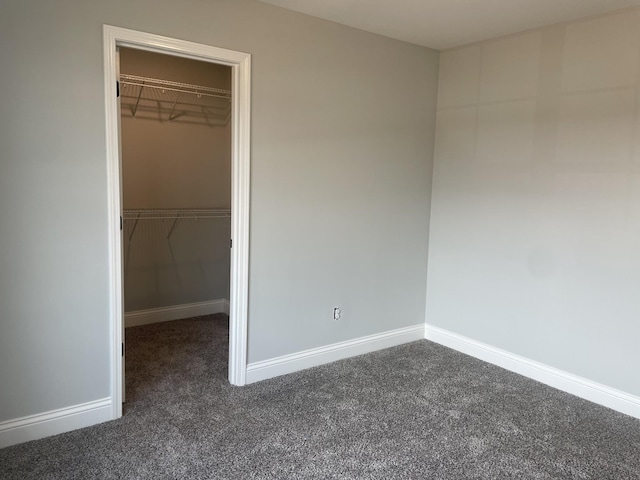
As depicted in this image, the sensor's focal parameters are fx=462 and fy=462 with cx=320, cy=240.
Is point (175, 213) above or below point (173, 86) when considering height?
below

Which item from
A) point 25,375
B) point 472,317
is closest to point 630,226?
point 472,317

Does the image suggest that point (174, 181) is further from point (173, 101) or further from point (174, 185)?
point (173, 101)

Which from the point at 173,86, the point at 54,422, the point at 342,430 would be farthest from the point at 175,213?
the point at 342,430

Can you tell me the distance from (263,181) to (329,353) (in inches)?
57.5

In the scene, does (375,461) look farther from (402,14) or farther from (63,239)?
(402,14)

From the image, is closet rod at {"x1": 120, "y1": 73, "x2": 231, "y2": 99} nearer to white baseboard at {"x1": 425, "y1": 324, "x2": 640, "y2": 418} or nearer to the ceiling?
the ceiling

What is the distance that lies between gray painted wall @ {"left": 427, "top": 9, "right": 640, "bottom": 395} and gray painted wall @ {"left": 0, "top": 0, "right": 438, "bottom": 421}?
1.03 ft

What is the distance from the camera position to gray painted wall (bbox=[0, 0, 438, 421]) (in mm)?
2346

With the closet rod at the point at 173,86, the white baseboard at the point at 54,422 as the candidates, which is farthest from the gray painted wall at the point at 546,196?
the white baseboard at the point at 54,422

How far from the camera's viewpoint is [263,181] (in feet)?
10.2

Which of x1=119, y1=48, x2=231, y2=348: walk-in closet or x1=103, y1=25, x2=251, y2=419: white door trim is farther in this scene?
x1=119, y1=48, x2=231, y2=348: walk-in closet

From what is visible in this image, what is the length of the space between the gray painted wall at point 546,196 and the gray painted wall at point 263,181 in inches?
12.4

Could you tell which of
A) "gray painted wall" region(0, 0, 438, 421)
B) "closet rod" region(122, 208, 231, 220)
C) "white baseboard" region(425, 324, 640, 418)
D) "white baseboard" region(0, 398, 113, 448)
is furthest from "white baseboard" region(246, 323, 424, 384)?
"closet rod" region(122, 208, 231, 220)

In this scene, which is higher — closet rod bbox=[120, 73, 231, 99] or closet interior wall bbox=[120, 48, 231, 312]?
closet rod bbox=[120, 73, 231, 99]
